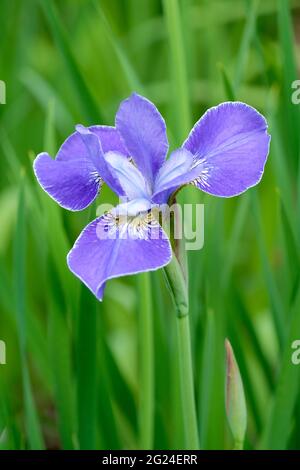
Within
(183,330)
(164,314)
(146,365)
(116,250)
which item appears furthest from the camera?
(164,314)

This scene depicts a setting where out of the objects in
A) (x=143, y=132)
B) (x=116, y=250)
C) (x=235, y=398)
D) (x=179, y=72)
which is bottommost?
(x=235, y=398)

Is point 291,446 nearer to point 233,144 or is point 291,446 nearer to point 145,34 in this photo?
point 233,144

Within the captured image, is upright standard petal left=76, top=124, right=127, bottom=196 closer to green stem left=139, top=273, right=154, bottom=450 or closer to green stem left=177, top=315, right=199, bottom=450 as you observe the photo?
green stem left=177, top=315, right=199, bottom=450

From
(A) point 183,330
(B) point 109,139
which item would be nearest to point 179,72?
(B) point 109,139

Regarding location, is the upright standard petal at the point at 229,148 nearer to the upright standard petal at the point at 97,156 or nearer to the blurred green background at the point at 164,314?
the upright standard petal at the point at 97,156

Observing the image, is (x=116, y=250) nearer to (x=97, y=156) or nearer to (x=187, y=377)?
(x=97, y=156)

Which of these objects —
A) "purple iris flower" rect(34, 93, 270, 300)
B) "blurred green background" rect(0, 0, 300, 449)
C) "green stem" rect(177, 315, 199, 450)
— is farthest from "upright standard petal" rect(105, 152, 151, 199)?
"blurred green background" rect(0, 0, 300, 449)

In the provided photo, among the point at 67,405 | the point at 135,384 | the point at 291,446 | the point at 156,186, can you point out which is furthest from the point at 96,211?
the point at 135,384
